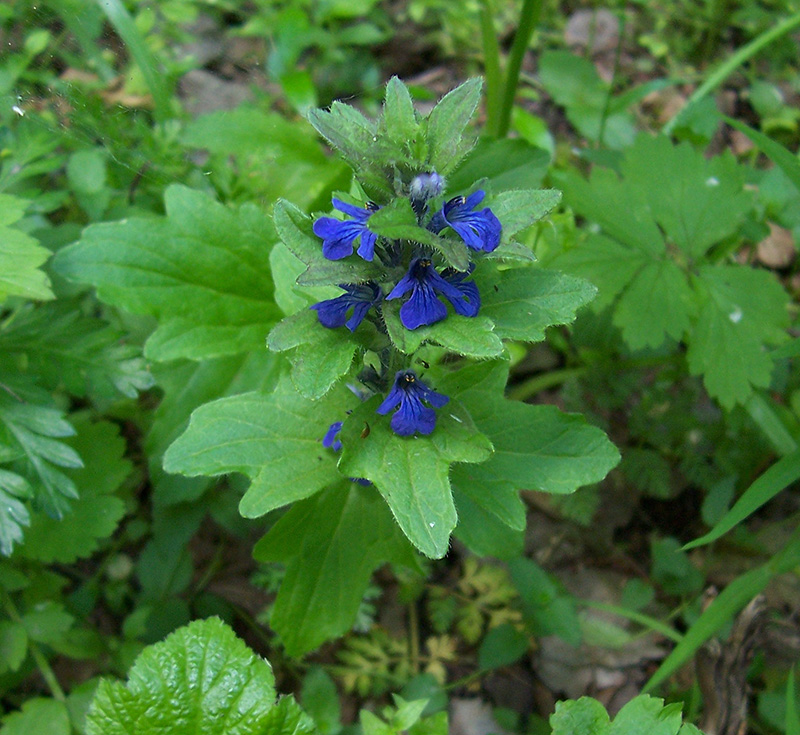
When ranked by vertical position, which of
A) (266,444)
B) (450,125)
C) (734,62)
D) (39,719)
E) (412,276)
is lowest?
(39,719)

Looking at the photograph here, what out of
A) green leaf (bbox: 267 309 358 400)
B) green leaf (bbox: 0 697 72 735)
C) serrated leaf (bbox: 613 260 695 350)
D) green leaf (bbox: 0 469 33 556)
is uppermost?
green leaf (bbox: 267 309 358 400)

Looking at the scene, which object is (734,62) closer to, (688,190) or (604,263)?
(688,190)

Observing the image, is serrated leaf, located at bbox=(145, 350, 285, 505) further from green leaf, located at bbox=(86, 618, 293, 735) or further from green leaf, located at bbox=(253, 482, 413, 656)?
green leaf, located at bbox=(86, 618, 293, 735)

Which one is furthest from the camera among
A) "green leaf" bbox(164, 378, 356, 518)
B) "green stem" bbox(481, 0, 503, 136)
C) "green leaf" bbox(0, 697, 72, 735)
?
"green stem" bbox(481, 0, 503, 136)

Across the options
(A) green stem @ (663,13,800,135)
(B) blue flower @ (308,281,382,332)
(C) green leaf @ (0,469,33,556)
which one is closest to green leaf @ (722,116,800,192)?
(A) green stem @ (663,13,800,135)

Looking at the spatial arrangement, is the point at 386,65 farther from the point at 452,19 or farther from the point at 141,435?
the point at 141,435

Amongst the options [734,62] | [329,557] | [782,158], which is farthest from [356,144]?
[734,62]

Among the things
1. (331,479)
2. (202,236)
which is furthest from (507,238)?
(202,236)

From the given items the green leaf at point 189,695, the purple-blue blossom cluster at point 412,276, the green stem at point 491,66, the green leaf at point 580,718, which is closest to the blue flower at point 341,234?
the purple-blue blossom cluster at point 412,276
